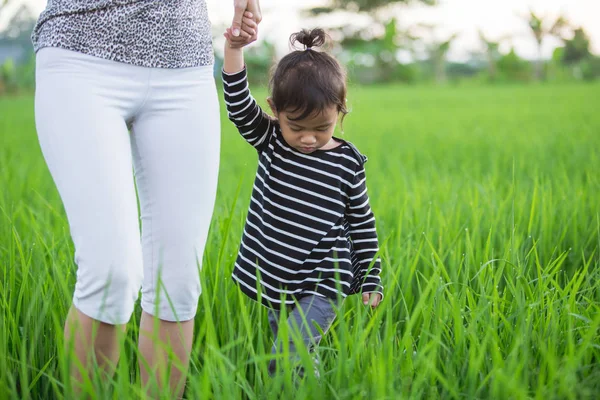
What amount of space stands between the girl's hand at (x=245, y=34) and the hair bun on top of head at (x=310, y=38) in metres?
0.17

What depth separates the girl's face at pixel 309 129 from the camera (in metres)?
1.32

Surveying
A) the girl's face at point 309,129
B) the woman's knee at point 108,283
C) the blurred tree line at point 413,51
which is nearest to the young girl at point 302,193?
the girl's face at point 309,129

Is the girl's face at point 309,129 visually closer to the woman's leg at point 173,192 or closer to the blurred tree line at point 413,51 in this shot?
the woman's leg at point 173,192

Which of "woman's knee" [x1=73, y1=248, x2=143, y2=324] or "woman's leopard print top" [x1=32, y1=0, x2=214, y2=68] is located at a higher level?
"woman's leopard print top" [x1=32, y1=0, x2=214, y2=68]

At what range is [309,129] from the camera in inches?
52.7

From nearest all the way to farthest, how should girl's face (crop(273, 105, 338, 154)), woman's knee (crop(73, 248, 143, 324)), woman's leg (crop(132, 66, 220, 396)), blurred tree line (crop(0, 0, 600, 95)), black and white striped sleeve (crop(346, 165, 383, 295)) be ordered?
woman's knee (crop(73, 248, 143, 324)), woman's leg (crop(132, 66, 220, 396)), girl's face (crop(273, 105, 338, 154)), black and white striped sleeve (crop(346, 165, 383, 295)), blurred tree line (crop(0, 0, 600, 95))

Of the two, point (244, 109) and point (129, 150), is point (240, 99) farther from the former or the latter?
point (129, 150)

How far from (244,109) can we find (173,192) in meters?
0.28

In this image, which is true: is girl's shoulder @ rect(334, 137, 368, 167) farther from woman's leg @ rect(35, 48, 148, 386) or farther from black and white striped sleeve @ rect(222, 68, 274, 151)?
woman's leg @ rect(35, 48, 148, 386)

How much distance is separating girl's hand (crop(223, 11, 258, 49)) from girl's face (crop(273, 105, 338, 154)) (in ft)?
0.57

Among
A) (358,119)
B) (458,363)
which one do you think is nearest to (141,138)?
(458,363)

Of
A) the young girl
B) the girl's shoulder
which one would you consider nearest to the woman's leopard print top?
the young girl

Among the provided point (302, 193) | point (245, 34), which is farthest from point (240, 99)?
point (302, 193)

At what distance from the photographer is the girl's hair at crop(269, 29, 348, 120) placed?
130cm
